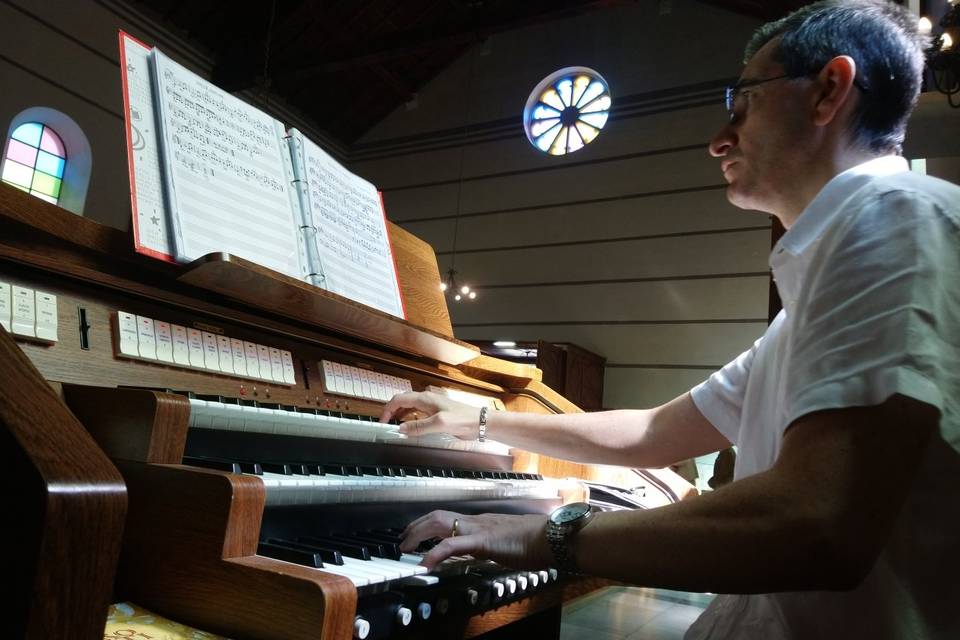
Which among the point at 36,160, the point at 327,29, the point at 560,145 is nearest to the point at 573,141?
the point at 560,145

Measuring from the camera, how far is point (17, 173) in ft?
21.9

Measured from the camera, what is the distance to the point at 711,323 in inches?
325

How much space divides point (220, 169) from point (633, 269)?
792 centimetres

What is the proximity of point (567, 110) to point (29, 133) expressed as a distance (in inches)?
278

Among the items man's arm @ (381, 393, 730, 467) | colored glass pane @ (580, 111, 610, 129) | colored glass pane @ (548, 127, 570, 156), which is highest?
colored glass pane @ (580, 111, 610, 129)

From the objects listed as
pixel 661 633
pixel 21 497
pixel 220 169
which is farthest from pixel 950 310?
pixel 661 633

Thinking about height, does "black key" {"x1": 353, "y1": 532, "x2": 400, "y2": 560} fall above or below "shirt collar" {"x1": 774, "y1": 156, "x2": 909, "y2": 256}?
below

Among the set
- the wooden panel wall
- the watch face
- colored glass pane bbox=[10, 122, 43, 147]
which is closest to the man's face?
the watch face

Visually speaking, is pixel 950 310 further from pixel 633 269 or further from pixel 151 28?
pixel 151 28

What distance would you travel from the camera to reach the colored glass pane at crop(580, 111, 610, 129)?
946 cm

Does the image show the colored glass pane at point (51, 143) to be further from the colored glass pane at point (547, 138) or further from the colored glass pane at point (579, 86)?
the colored glass pane at point (579, 86)

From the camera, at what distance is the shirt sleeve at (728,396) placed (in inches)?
55.6

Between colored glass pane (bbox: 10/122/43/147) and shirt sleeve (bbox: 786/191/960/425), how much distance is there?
26.9 ft

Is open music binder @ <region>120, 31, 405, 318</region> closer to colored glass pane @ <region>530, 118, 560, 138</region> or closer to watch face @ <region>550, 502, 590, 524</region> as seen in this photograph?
watch face @ <region>550, 502, 590, 524</region>
